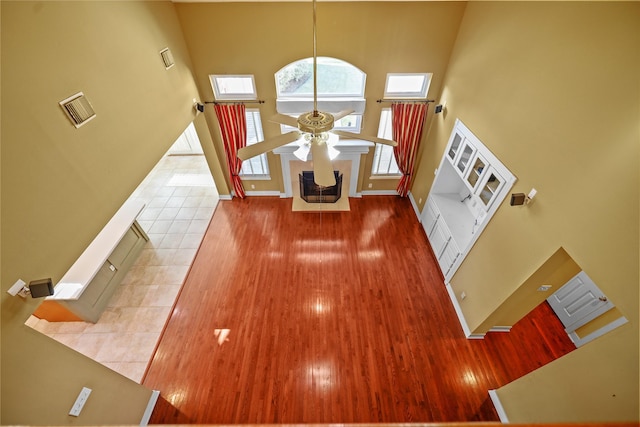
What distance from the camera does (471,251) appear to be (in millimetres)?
4066

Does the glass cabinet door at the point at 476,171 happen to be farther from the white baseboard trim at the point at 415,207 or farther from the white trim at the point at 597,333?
the white trim at the point at 597,333

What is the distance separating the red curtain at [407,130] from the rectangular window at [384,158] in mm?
264

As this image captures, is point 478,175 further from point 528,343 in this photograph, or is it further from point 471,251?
point 528,343

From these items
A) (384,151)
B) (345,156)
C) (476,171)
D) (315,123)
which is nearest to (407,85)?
(384,151)

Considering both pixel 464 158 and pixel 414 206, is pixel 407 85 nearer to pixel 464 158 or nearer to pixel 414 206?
pixel 464 158

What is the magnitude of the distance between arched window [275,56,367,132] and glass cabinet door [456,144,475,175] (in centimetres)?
207

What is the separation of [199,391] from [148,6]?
17.3 feet

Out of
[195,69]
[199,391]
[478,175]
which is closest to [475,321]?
[478,175]

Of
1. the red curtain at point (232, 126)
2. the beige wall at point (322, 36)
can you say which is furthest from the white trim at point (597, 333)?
the red curtain at point (232, 126)

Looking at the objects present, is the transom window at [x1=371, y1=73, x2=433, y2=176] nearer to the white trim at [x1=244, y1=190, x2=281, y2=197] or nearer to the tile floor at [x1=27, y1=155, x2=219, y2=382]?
the white trim at [x1=244, y1=190, x2=281, y2=197]

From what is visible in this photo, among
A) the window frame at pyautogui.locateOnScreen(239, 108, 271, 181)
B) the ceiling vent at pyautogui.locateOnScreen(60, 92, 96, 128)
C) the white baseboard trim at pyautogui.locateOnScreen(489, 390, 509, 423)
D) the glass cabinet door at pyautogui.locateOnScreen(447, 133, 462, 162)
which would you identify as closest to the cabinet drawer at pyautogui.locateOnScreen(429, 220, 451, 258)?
the glass cabinet door at pyautogui.locateOnScreen(447, 133, 462, 162)

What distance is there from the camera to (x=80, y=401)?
2330 millimetres

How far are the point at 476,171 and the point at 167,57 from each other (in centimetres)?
495

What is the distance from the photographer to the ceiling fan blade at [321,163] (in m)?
2.26
